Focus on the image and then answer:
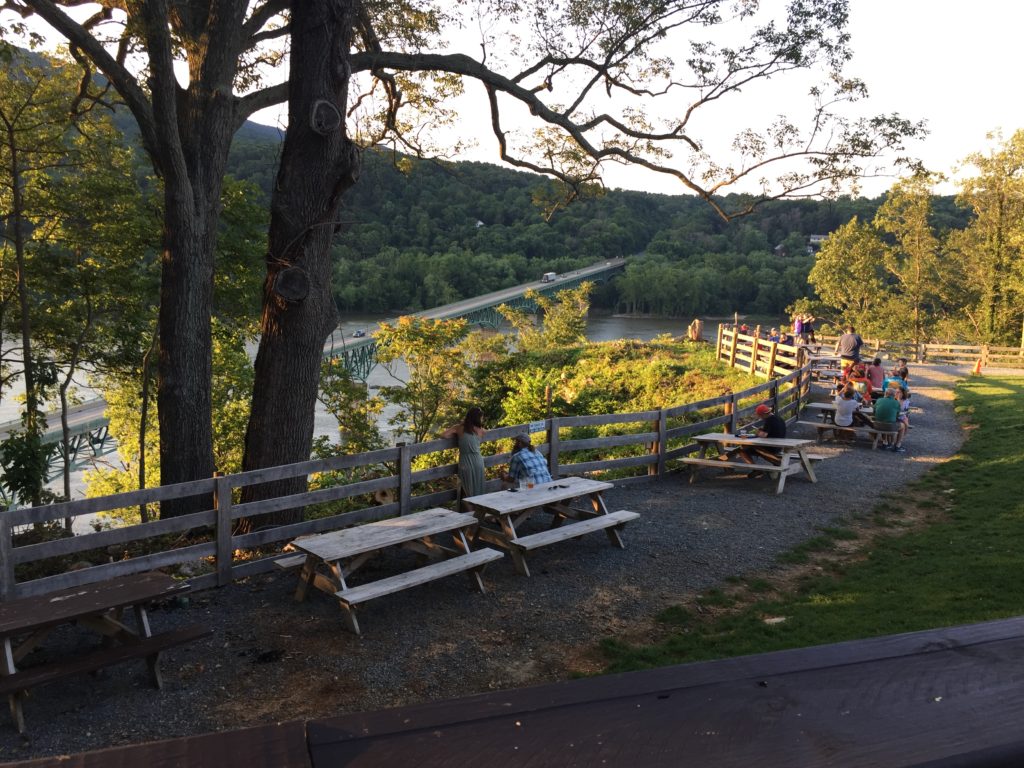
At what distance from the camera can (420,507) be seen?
29.0ft

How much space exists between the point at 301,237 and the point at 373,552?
12.2 ft

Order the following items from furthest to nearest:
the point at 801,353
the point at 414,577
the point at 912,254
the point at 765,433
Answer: the point at 912,254 → the point at 801,353 → the point at 765,433 → the point at 414,577

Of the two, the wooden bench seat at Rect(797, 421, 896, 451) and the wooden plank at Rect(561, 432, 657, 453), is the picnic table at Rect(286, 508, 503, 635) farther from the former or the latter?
the wooden bench seat at Rect(797, 421, 896, 451)

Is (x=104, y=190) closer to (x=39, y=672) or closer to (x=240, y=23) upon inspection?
(x=240, y=23)

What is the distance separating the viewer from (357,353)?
119ft

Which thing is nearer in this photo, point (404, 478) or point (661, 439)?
point (404, 478)

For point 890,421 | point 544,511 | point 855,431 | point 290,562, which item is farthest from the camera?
point 855,431

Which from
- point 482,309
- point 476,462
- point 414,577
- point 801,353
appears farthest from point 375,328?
point 414,577

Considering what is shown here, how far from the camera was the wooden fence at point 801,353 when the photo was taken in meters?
21.0

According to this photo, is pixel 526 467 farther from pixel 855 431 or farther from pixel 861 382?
pixel 861 382

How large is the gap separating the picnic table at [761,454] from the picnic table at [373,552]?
Result: 5.18m

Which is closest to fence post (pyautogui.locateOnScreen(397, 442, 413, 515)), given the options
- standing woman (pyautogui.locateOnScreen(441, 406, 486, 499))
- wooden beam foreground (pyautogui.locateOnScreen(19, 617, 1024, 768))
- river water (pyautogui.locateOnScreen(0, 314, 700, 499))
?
standing woman (pyautogui.locateOnScreen(441, 406, 486, 499))

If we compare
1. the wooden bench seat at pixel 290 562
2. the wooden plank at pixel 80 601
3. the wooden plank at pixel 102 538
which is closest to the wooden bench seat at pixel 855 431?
the wooden bench seat at pixel 290 562

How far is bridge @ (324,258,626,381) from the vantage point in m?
35.1
